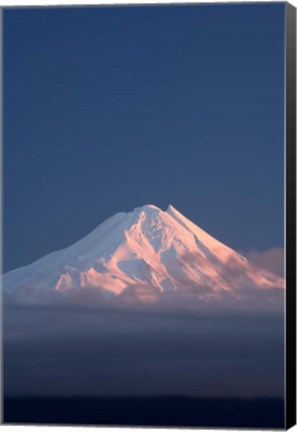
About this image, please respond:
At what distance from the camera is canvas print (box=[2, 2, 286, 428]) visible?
1639 centimetres

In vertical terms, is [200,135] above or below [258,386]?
above

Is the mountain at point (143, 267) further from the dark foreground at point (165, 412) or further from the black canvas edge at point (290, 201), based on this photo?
the dark foreground at point (165, 412)

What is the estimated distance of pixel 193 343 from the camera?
647 inches

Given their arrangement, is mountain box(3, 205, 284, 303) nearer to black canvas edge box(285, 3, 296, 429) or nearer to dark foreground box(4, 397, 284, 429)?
black canvas edge box(285, 3, 296, 429)

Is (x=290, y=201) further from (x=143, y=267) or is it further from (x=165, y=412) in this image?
(x=165, y=412)

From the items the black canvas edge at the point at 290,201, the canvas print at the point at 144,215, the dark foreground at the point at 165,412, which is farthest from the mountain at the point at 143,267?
the dark foreground at the point at 165,412

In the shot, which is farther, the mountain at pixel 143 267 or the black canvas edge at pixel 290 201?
the mountain at pixel 143 267

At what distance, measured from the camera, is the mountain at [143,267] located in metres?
16.5

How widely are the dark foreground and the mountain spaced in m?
1.01

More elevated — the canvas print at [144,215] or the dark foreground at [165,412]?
the canvas print at [144,215]

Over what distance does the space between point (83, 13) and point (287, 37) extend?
205cm

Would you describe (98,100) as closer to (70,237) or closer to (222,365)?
(70,237)

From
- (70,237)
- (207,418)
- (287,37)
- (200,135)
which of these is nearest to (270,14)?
(287,37)

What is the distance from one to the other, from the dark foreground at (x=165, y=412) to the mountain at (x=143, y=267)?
1.01m
